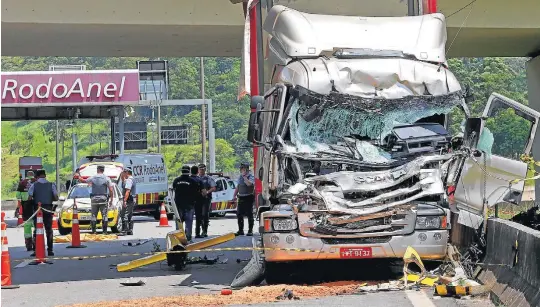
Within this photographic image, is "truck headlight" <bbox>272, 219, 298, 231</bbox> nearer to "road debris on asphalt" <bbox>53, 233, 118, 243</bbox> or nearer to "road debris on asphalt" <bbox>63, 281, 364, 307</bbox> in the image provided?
"road debris on asphalt" <bbox>63, 281, 364, 307</bbox>

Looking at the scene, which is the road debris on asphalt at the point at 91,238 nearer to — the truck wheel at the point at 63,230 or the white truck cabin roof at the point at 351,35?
the truck wheel at the point at 63,230

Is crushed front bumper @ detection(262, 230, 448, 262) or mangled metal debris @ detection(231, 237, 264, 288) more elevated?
crushed front bumper @ detection(262, 230, 448, 262)

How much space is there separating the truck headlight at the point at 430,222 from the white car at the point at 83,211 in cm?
1533

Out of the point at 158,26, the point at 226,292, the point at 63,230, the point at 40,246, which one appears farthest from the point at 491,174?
the point at 63,230

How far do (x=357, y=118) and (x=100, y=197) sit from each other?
14.0m

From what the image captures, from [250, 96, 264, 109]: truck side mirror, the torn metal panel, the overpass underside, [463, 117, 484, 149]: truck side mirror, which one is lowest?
the torn metal panel

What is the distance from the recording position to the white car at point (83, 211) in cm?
2541

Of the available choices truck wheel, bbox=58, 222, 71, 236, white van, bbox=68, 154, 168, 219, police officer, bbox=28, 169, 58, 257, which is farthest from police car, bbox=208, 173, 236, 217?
police officer, bbox=28, 169, 58, 257

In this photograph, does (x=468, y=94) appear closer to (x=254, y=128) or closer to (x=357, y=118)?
(x=357, y=118)

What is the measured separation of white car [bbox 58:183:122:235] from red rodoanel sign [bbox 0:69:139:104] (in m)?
5.88

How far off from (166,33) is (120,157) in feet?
39.2

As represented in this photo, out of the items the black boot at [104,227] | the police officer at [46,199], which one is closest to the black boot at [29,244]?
the police officer at [46,199]

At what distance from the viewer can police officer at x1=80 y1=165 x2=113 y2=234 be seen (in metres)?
24.6

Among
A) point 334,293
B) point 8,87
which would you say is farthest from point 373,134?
point 8,87
